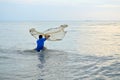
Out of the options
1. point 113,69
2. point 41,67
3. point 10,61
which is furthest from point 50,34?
point 113,69

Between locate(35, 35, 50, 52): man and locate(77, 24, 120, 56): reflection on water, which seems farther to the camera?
locate(77, 24, 120, 56): reflection on water

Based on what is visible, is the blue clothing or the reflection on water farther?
the reflection on water

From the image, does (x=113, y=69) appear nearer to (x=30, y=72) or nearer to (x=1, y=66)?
(x=30, y=72)

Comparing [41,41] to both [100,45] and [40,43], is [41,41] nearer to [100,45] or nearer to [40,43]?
[40,43]

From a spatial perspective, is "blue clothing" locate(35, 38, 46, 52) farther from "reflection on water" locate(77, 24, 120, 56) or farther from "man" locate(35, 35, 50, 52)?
"reflection on water" locate(77, 24, 120, 56)

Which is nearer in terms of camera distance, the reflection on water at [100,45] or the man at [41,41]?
the man at [41,41]

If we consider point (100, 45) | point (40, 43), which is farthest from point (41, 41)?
point (100, 45)

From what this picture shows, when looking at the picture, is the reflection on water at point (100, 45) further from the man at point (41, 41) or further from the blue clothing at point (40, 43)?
the blue clothing at point (40, 43)

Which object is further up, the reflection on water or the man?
the man

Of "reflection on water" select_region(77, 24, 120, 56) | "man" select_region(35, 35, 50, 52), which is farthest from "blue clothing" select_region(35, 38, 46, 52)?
"reflection on water" select_region(77, 24, 120, 56)

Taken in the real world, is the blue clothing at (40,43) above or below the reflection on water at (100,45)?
above

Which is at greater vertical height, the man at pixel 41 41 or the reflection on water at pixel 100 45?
the man at pixel 41 41

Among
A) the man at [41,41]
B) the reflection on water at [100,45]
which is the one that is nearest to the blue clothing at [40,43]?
the man at [41,41]

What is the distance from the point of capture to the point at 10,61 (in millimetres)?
20469
